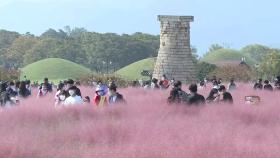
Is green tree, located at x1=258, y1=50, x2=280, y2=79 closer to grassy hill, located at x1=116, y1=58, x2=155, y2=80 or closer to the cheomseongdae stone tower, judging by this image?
grassy hill, located at x1=116, y1=58, x2=155, y2=80

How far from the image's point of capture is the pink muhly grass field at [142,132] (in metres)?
8.68

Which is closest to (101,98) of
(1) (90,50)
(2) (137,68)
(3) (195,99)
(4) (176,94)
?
(4) (176,94)

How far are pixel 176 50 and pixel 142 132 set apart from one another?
3175 centimetres

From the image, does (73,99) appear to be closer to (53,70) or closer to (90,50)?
(53,70)

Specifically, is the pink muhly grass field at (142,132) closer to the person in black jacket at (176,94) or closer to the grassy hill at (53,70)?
the person in black jacket at (176,94)

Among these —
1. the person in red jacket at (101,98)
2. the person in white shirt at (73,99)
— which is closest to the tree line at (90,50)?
the person in red jacket at (101,98)

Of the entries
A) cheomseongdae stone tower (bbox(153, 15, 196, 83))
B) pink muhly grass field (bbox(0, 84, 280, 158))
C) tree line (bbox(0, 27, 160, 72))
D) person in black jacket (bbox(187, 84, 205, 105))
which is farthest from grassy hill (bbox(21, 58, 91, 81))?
person in black jacket (bbox(187, 84, 205, 105))

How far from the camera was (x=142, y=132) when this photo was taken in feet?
35.2

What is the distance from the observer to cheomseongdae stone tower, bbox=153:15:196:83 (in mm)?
41250

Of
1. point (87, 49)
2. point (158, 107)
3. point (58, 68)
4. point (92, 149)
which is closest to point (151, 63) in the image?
point (58, 68)

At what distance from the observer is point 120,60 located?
98688 mm

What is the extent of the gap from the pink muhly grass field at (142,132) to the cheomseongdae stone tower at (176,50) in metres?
24.8

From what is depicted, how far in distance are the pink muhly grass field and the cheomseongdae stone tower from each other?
81.4 feet

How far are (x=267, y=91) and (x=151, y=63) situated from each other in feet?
185
